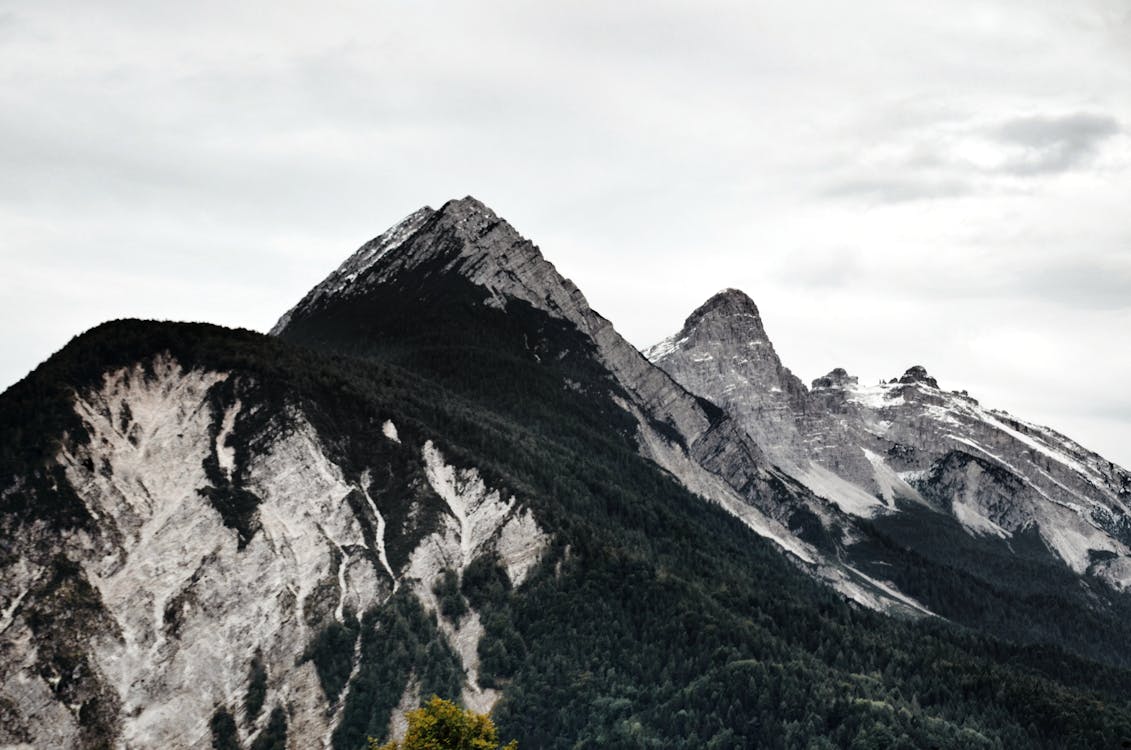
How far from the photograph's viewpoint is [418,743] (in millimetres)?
175750

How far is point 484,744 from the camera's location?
178 m

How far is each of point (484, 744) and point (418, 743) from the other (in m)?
7.74
